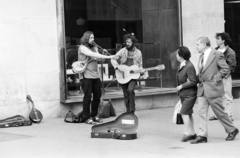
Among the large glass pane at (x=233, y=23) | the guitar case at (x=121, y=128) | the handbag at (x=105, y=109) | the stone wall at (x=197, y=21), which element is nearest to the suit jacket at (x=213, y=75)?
the guitar case at (x=121, y=128)

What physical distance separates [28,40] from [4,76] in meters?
0.95

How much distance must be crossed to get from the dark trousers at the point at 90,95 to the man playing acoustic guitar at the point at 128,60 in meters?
0.55

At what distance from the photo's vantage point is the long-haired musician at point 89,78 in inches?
441

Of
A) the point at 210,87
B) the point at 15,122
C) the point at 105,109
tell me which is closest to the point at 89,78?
the point at 105,109

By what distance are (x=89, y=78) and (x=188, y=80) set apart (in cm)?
289

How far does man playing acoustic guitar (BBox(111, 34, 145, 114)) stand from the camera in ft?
37.2

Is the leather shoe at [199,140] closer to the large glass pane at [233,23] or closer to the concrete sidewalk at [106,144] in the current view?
the concrete sidewalk at [106,144]

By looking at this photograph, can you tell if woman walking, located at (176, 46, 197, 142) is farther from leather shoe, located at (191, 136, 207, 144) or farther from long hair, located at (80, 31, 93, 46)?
long hair, located at (80, 31, 93, 46)

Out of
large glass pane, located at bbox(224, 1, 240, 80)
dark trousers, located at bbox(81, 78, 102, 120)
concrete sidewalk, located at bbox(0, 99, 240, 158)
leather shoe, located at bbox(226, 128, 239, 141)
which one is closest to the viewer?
concrete sidewalk, located at bbox(0, 99, 240, 158)

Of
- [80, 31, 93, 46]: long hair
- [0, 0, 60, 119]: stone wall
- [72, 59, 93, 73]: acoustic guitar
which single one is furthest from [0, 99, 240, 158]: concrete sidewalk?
[80, 31, 93, 46]: long hair

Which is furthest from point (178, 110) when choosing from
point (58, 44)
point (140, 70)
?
point (58, 44)

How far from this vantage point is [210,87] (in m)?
8.79

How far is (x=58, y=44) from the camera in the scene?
12273 millimetres

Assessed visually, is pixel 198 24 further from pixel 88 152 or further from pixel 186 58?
pixel 88 152
